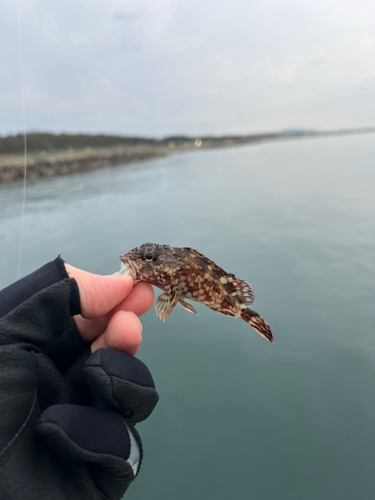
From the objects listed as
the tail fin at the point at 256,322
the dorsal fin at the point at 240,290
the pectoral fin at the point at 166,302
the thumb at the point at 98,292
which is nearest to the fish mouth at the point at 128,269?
the thumb at the point at 98,292

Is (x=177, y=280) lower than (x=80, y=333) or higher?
higher

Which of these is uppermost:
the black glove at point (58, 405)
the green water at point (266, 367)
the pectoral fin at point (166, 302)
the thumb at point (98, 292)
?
the thumb at point (98, 292)

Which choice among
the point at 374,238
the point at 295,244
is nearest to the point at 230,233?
the point at 295,244

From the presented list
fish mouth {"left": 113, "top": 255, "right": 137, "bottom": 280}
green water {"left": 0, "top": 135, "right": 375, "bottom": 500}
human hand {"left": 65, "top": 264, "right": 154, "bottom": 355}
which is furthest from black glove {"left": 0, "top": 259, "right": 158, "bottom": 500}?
green water {"left": 0, "top": 135, "right": 375, "bottom": 500}

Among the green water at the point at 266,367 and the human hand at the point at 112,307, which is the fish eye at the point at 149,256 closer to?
the human hand at the point at 112,307

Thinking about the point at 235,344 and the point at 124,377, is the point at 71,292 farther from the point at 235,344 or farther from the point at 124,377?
the point at 235,344

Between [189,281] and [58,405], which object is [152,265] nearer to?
[189,281]

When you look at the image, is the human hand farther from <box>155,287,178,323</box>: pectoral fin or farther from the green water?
the green water

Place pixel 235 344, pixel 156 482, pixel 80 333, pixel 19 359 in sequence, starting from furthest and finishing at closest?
pixel 235 344, pixel 156 482, pixel 80 333, pixel 19 359

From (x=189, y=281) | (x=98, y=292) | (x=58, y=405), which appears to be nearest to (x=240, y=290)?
(x=189, y=281)
